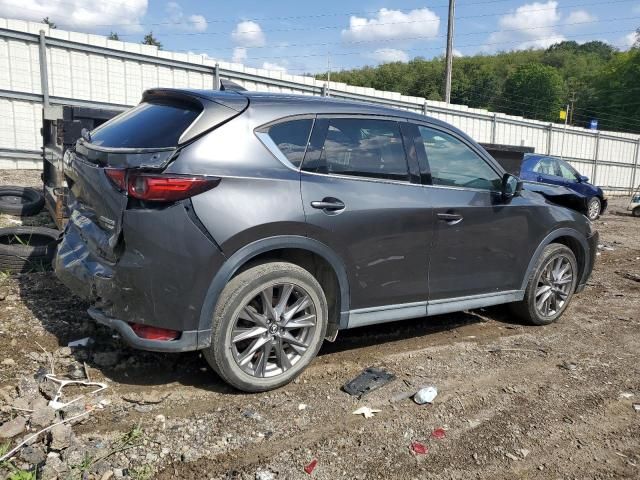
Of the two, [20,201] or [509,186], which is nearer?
[509,186]

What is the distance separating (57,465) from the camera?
2504 mm

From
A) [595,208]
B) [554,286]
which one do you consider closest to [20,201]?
[554,286]

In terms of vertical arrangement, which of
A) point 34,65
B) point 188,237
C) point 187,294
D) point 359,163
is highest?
point 34,65

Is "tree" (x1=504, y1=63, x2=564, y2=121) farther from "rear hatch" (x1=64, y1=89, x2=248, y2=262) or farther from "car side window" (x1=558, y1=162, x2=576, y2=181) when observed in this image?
"rear hatch" (x1=64, y1=89, x2=248, y2=262)

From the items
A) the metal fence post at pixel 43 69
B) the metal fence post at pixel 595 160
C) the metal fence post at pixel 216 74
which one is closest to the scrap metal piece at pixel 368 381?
the metal fence post at pixel 43 69

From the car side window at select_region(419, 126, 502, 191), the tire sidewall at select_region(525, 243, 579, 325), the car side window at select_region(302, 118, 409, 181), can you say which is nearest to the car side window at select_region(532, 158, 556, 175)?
the tire sidewall at select_region(525, 243, 579, 325)

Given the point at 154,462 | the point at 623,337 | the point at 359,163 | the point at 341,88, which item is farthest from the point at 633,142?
the point at 154,462

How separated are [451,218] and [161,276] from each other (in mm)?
2170

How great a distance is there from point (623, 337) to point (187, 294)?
405 cm

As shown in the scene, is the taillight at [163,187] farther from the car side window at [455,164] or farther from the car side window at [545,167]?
the car side window at [545,167]

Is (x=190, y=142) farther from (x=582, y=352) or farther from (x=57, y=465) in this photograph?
(x=582, y=352)

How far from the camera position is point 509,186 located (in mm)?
4410

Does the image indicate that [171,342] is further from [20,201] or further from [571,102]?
[571,102]

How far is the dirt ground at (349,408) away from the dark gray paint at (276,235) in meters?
0.43
